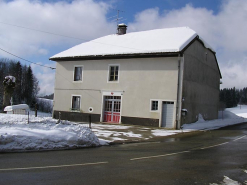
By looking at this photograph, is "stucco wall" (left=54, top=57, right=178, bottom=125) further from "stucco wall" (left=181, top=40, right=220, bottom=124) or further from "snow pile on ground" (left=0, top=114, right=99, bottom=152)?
"snow pile on ground" (left=0, top=114, right=99, bottom=152)

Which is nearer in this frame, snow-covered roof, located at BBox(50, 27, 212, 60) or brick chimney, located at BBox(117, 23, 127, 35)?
snow-covered roof, located at BBox(50, 27, 212, 60)

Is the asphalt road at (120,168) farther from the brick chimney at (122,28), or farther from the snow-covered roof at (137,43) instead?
the brick chimney at (122,28)

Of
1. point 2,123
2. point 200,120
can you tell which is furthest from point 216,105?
point 2,123

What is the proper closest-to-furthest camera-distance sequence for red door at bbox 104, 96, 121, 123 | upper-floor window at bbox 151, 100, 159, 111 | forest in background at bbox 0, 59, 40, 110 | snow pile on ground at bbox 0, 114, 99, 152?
snow pile on ground at bbox 0, 114, 99, 152
upper-floor window at bbox 151, 100, 159, 111
red door at bbox 104, 96, 121, 123
forest in background at bbox 0, 59, 40, 110

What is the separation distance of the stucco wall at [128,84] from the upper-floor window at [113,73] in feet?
1.22

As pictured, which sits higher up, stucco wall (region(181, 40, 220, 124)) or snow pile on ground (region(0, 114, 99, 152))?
stucco wall (region(181, 40, 220, 124))

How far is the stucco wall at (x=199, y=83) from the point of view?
21934mm

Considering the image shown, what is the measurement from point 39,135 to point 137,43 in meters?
15.6

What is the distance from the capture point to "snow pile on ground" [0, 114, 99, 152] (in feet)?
31.6

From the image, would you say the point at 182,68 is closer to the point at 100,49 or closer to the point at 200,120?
the point at 200,120

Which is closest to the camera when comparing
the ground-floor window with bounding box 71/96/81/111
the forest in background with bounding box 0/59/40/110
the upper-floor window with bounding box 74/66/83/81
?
the ground-floor window with bounding box 71/96/81/111

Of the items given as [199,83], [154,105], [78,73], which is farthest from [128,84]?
[199,83]

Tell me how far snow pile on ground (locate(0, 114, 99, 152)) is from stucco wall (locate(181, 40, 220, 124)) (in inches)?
448

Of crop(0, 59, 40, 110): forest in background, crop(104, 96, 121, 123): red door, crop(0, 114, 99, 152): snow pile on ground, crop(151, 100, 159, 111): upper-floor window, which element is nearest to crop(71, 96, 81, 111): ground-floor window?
crop(104, 96, 121, 123): red door
